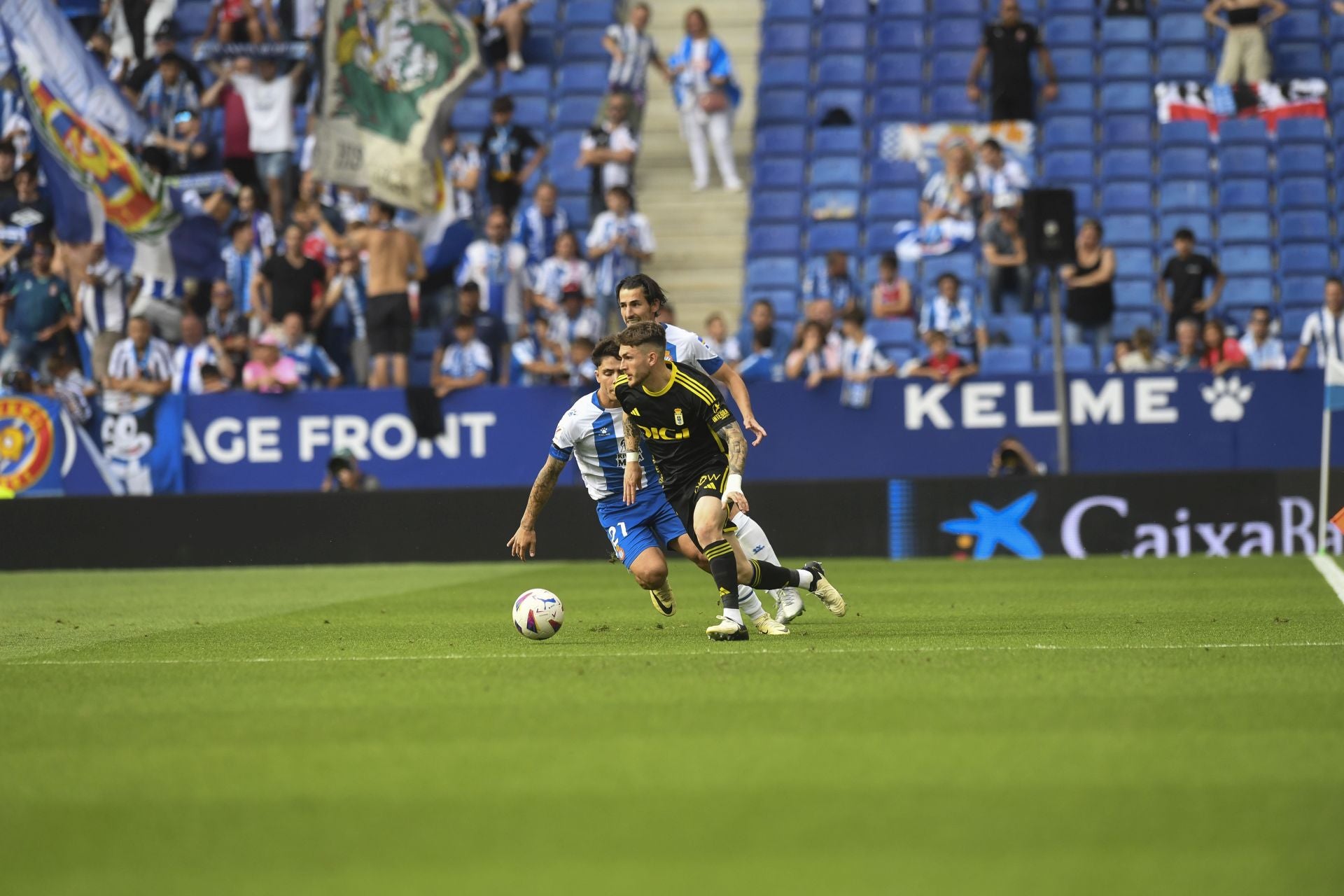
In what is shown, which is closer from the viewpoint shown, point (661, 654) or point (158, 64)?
point (661, 654)

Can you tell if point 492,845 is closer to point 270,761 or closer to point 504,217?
point 270,761

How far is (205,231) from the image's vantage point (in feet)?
62.3

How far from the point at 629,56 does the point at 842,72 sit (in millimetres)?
3357

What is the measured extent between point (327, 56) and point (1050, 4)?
9.76m

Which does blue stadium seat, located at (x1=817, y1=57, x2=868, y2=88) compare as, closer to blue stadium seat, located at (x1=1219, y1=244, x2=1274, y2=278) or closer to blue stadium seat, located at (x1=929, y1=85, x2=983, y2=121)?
blue stadium seat, located at (x1=929, y1=85, x2=983, y2=121)

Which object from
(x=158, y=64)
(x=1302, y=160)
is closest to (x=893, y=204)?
(x=1302, y=160)

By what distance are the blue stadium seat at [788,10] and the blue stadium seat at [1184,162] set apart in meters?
5.25

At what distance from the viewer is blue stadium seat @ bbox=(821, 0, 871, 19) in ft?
78.8

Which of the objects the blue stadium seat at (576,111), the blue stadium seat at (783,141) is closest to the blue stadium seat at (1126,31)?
the blue stadium seat at (783,141)

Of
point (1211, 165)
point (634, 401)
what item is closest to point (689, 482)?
point (634, 401)

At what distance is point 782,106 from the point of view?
23281 millimetres

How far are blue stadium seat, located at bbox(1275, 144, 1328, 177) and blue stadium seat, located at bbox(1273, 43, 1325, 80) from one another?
46.1 inches

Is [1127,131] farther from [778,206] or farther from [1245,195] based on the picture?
[778,206]

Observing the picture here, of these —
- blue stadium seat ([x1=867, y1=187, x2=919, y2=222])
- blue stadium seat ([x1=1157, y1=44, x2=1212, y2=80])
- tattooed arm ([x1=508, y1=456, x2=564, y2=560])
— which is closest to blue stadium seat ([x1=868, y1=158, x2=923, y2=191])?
blue stadium seat ([x1=867, y1=187, x2=919, y2=222])
